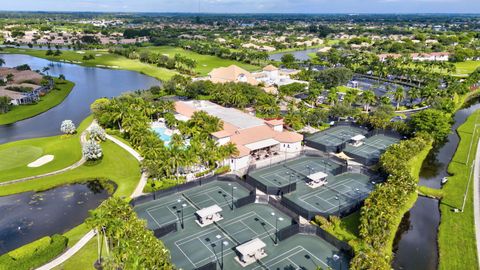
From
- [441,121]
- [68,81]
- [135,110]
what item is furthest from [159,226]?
[68,81]

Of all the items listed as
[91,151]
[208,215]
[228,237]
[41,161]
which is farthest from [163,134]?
[228,237]

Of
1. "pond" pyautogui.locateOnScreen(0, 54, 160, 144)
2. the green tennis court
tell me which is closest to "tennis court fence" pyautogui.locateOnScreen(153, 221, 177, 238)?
the green tennis court

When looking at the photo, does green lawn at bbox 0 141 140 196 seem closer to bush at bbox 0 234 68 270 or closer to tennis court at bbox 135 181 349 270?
tennis court at bbox 135 181 349 270

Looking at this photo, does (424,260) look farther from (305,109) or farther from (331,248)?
(305,109)

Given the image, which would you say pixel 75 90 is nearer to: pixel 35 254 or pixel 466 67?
pixel 35 254

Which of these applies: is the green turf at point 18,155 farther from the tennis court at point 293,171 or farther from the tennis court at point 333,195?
the tennis court at point 333,195
